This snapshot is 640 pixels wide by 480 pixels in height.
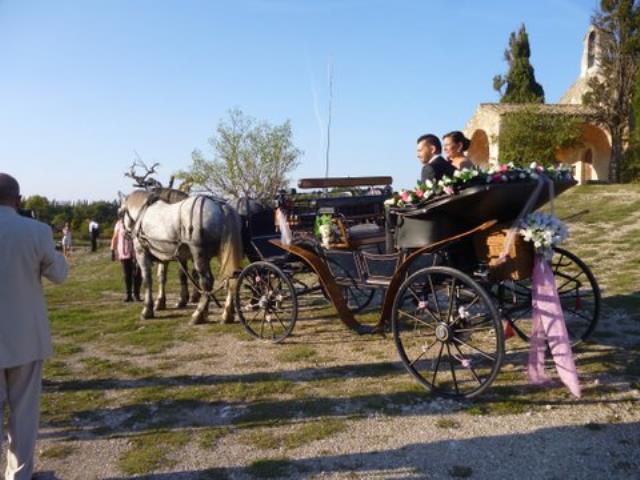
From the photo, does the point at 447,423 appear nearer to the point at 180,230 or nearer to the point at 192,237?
the point at 192,237

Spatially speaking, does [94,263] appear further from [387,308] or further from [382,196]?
[387,308]

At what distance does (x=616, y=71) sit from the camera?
25.5 metres

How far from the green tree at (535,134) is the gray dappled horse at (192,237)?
66.6 feet

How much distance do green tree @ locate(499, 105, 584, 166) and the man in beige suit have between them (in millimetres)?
23917

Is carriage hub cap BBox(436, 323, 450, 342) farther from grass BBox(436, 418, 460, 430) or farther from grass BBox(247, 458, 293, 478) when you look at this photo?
grass BBox(247, 458, 293, 478)

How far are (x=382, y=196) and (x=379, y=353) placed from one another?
210 centimetres

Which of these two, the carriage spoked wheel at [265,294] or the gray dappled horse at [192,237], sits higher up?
the gray dappled horse at [192,237]

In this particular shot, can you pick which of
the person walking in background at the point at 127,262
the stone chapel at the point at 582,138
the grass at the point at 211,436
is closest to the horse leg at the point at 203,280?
the person walking in background at the point at 127,262

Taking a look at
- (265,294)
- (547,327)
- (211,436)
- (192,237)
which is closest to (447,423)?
(547,327)

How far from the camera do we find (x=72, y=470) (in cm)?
344

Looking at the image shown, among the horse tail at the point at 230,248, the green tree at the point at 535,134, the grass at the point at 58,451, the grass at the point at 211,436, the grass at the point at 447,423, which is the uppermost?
the green tree at the point at 535,134

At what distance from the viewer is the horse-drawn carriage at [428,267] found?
411 cm

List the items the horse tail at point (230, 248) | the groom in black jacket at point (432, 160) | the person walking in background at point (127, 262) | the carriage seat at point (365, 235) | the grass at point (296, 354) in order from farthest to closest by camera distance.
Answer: the person walking in background at point (127, 262) → the horse tail at point (230, 248) → the carriage seat at point (365, 235) → the grass at point (296, 354) → the groom in black jacket at point (432, 160)

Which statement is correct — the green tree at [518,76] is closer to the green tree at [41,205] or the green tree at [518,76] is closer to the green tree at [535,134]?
the green tree at [535,134]
